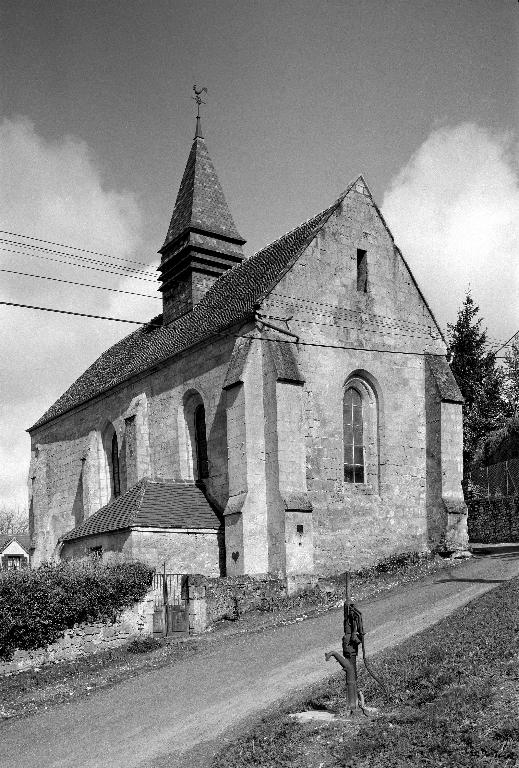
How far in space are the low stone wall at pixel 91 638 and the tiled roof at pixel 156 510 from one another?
14.1 feet

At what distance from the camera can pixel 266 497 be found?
77.5 feet

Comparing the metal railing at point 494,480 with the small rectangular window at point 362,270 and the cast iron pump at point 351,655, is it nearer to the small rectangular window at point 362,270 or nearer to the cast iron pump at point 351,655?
the small rectangular window at point 362,270

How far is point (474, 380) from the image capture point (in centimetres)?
4122

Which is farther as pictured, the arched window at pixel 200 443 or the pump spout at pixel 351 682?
the arched window at pixel 200 443

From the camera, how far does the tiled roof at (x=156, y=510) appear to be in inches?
953

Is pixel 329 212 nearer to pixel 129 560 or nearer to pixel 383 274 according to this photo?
pixel 383 274

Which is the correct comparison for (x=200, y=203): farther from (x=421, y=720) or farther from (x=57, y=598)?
(x=421, y=720)

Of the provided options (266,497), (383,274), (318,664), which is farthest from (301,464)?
(318,664)

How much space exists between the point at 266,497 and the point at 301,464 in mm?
1440

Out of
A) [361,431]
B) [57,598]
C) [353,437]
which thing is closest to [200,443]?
[353,437]

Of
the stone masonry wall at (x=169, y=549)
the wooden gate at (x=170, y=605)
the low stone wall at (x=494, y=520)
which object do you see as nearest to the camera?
the wooden gate at (x=170, y=605)

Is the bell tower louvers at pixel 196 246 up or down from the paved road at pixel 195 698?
up

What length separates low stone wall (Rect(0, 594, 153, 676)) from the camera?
17.4 m

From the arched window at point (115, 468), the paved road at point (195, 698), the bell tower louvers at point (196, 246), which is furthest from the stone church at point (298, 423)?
the paved road at point (195, 698)
